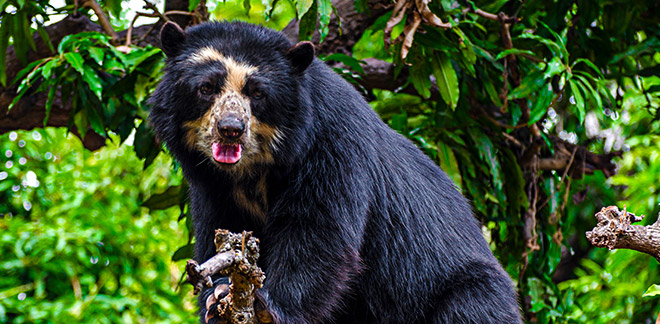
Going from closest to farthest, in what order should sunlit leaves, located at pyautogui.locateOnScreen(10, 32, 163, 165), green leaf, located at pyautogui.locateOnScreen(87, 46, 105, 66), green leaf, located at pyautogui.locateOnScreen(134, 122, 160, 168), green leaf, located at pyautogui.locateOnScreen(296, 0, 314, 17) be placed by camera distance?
green leaf, located at pyautogui.locateOnScreen(296, 0, 314, 17), green leaf, located at pyautogui.locateOnScreen(87, 46, 105, 66), sunlit leaves, located at pyautogui.locateOnScreen(10, 32, 163, 165), green leaf, located at pyautogui.locateOnScreen(134, 122, 160, 168)

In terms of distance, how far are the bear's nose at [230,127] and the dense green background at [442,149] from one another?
92 cm

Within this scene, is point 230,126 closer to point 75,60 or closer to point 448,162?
point 75,60

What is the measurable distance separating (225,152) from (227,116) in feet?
0.55

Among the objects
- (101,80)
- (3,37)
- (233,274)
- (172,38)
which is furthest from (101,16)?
(233,274)

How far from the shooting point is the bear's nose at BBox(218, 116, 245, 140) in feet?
9.43

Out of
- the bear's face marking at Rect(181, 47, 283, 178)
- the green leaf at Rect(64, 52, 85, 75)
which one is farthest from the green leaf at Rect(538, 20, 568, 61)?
the green leaf at Rect(64, 52, 85, 75)

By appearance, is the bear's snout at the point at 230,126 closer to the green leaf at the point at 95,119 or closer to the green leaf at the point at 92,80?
the green leaf at the point at 92,80

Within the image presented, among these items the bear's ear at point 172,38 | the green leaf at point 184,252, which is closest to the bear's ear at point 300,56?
the bear's ear at point 172,38

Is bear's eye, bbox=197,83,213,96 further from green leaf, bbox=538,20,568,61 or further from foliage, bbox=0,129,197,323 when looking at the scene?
foliage, bbox=0,129,197,323

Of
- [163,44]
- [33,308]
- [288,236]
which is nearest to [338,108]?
[288,236]

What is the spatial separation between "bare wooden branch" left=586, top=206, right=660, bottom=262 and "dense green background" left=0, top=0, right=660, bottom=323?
1.93 m

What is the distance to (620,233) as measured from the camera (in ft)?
6.93

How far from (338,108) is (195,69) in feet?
1.95

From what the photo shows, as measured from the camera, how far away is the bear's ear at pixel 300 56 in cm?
312
